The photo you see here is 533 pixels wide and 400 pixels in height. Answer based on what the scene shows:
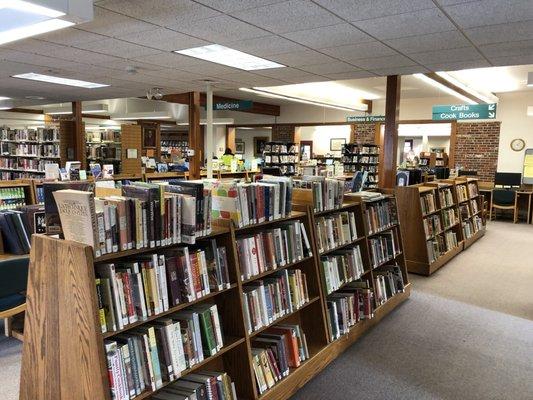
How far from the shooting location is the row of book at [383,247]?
426cm

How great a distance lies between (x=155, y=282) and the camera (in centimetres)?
212

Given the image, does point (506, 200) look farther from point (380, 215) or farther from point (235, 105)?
point (380, 215)

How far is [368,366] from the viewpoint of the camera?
11.1 ft

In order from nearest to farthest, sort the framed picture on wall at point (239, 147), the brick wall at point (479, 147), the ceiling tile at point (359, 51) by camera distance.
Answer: the ceiling tile at point (359, 51) < the brick wall at point (479, 147) < the framed picture on wall at point (239, 147)

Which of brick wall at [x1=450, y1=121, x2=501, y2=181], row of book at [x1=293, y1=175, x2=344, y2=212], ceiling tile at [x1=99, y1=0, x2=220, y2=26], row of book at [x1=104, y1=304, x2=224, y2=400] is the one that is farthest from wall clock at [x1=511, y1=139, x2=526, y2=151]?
row of book at [x1=104, y1=304, x2=224, y2=400]

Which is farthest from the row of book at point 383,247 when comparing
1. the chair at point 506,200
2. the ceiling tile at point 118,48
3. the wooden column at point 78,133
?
the wooden column at point 78,133

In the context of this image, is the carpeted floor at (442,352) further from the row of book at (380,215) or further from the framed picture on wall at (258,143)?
the framed picture on wall at (258,143)

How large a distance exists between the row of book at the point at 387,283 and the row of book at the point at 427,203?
4.92 ft

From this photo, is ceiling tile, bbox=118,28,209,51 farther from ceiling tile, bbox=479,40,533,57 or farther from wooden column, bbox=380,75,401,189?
wooden column, bbox=380,75,401,189

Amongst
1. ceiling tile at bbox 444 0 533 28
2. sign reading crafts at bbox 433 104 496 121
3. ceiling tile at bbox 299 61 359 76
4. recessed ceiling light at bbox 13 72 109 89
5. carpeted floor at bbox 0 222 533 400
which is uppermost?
recessed ceiling light at bbox 13 72 109 89

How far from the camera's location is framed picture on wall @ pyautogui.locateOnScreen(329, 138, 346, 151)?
16.2 metres

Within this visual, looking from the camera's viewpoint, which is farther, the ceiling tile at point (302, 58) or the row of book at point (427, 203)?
the row of book at point (427, 203)

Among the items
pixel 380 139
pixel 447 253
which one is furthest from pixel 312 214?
pixel 380 139

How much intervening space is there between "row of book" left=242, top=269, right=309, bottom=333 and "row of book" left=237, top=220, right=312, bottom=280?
9 centimetres
